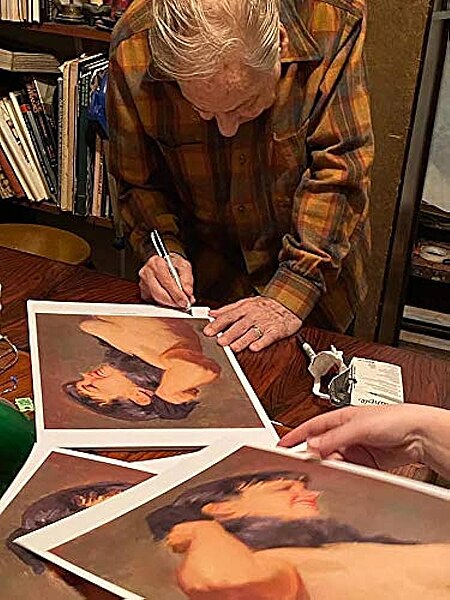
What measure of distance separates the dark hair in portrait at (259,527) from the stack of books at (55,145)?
172 centimetres

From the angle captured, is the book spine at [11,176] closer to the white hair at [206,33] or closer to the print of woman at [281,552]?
the white hair at [206,33]

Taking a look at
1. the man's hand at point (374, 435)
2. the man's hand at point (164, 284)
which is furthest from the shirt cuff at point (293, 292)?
the man's hand at point (374, 435)

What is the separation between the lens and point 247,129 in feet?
5.03

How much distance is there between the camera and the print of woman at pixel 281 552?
753 mm

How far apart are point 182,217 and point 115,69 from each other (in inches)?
11.6

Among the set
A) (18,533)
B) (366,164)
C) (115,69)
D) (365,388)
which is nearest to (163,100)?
(115,69)

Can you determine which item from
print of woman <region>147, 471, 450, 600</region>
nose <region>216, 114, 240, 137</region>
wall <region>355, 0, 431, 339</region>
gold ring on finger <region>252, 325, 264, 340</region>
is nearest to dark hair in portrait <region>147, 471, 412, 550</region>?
print of woman <region>147, 471, 450, 600</region>

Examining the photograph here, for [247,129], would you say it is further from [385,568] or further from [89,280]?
[385,568]

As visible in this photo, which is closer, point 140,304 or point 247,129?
point 140,304

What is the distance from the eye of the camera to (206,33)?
1229mm

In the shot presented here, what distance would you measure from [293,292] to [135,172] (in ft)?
1.25

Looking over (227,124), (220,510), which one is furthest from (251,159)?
(220,510)

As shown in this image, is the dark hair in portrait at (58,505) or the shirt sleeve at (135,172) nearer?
the dark hair in portrait at (58,505)

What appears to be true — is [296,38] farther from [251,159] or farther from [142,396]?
[142,396]
